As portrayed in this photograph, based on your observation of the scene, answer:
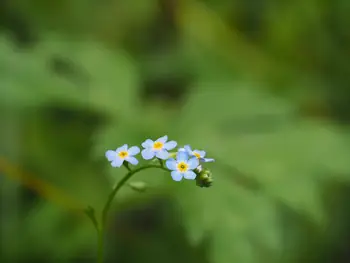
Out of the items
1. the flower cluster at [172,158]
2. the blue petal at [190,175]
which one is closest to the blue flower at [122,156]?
the flower cluster at [172,158]

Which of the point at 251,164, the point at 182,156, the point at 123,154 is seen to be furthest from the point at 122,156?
the point at 251,164

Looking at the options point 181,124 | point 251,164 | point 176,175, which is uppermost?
point 181,124

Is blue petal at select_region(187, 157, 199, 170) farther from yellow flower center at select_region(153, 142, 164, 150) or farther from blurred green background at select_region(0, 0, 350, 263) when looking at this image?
blurred green background at select_region(0, 0, 350, 263)

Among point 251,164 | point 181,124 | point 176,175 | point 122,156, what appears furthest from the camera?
point 181,124

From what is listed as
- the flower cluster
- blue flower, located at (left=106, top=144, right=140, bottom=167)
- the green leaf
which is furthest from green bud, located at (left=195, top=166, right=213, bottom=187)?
the green leaf

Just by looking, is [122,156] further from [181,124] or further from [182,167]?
[181,124]

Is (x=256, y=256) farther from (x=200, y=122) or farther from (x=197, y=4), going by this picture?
(x=197, y=4)
